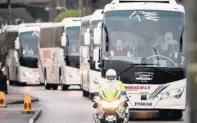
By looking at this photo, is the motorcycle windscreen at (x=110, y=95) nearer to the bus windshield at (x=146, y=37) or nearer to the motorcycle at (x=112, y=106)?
the motorcycle at (x=112, y=106)

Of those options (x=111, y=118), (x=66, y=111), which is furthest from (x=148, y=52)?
(x=111, y=118)

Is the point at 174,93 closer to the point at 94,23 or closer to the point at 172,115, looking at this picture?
the point at 172,115

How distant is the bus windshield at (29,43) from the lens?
164 feet

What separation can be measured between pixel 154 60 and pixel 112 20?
1575 mm

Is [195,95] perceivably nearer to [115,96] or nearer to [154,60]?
[115,96]

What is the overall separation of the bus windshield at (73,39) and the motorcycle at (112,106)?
23887 mm

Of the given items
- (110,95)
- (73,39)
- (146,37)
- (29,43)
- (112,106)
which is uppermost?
(146,37)

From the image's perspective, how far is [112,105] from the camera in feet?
50.5

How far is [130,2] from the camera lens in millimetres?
21750

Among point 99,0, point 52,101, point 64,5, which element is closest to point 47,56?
point 52,101

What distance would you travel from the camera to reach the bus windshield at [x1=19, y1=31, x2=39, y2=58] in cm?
4997

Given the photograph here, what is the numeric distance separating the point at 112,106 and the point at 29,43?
35.4 m

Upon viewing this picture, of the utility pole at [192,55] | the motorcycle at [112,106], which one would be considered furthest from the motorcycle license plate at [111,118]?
the utility pole at [192,55]

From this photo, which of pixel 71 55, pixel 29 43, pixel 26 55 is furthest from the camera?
pixel 29 43
